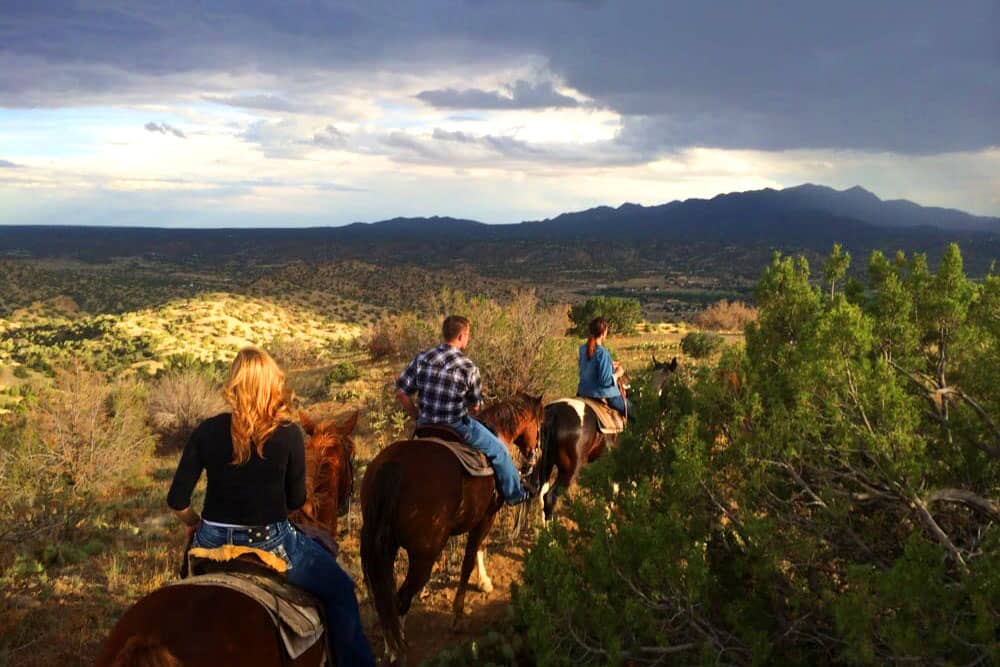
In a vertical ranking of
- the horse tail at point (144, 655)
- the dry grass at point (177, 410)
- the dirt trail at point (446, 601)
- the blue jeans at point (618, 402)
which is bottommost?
the dry grass at point (177, 410)

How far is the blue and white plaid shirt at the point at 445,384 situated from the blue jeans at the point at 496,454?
130 millimetres

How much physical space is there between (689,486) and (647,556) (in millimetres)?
549

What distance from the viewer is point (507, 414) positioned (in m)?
7.36

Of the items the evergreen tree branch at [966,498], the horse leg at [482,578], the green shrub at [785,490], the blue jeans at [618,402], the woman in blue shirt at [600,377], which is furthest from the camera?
the blue jeans at [618,402]

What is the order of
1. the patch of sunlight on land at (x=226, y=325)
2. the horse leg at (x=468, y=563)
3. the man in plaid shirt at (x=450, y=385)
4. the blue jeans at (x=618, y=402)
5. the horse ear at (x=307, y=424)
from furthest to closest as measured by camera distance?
the patch of sunlight on land at (x=226, y=325) < the blue jeans at (x=618, y=402) < the horse leg at (x=468, y=563) < the man in plaid shirt at (x=450, y=385) < the horse ear at (x=307, y=424)

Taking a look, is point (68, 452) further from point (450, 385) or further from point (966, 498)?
point (966, 498)

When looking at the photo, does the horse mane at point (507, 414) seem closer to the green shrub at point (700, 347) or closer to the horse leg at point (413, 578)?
the horse leg at point (413, 578)

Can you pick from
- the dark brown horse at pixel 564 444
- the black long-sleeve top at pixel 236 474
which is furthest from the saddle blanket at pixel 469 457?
the dark brown horse at pixel 564 444

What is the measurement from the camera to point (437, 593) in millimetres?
7609

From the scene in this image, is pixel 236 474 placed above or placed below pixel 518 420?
above

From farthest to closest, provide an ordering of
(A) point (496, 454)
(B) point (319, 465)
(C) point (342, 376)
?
1. (C) point (342, 376)
2. (A) point (496, 454)
3. (B) point (319, 465)

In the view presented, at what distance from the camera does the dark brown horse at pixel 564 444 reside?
9.00 metres

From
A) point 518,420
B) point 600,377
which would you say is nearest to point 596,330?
point 600,377

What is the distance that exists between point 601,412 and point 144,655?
6.89 m
